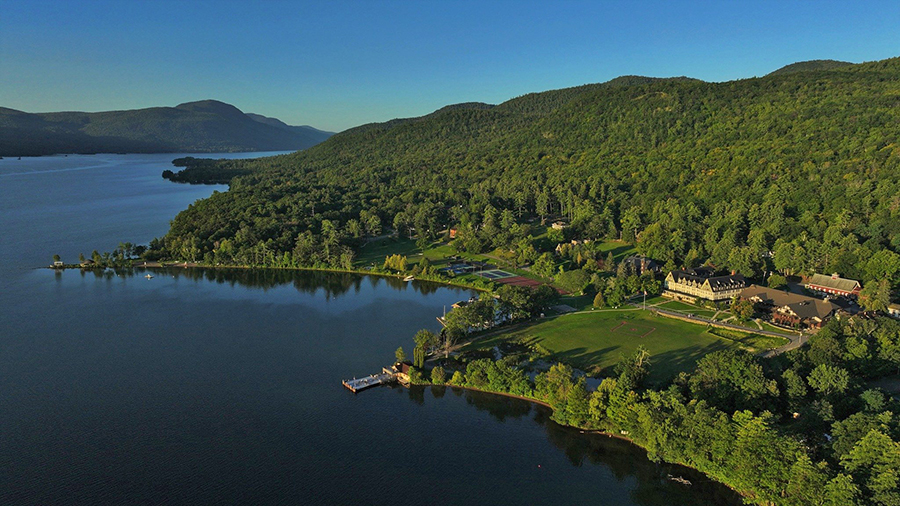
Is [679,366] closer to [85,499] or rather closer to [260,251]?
[85,499]

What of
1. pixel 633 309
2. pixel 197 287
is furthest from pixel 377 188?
pixel 633 309

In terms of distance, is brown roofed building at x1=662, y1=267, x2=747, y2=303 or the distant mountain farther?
the distant mountain

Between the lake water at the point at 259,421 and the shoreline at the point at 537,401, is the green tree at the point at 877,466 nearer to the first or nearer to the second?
the lake water at the point at 259,421

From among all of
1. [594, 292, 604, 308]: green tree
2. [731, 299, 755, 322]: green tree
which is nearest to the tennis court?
[594, 292, 604, 308]: green tree

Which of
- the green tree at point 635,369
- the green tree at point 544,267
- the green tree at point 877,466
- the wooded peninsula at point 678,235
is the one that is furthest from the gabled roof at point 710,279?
the green tree at point 877,466

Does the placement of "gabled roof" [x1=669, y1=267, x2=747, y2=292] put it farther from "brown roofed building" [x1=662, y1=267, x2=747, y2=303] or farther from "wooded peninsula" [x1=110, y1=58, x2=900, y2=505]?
"wooded peninsula" [x1=110, y1=58, x2=900, y2=505]
